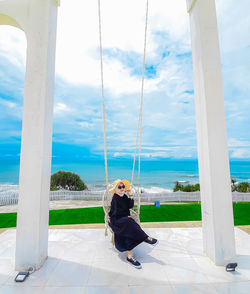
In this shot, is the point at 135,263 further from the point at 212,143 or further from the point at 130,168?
the point at 130,168

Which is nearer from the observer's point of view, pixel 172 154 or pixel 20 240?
pixel 20 240

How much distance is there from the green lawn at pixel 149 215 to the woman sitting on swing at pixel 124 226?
58.2 inches

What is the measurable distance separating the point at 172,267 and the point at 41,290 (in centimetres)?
126

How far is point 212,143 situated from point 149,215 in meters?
2.58

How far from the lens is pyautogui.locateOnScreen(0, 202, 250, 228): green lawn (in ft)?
11.4

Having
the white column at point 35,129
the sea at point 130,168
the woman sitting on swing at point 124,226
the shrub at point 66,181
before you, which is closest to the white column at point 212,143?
the woman sitting on swing at point 124,226

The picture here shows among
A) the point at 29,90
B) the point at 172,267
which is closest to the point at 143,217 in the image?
the point at 172,267

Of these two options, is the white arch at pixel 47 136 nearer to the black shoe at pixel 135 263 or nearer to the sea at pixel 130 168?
the black shoe at pixel 135 263

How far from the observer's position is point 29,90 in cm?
182

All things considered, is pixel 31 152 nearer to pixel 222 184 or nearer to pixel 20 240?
pixel 20 240

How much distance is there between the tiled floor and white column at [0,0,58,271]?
25 centimetres

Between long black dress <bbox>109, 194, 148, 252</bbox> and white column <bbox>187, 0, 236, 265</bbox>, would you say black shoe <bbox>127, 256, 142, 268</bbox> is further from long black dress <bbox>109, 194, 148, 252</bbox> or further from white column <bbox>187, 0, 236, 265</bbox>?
white column <bbox>187, 0, 236, 265</bbox>

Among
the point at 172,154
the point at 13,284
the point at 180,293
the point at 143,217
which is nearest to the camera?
the point at 180,293

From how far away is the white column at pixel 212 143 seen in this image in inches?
71.2
